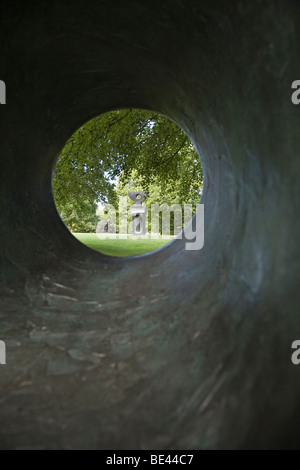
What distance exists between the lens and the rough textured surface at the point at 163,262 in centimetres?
131

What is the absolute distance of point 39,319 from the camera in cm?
246

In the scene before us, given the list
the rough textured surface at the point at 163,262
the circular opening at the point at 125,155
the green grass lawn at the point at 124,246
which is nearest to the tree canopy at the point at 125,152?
the circular opening at the point at 125,155

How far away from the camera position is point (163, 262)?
3389 mm

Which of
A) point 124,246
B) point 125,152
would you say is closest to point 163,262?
point 125,152

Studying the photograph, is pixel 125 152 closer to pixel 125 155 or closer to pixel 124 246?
pixel 125 155

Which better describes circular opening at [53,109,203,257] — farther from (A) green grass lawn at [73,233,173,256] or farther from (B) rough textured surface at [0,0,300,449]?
(B) rough textured surface at [0,0,300,449]

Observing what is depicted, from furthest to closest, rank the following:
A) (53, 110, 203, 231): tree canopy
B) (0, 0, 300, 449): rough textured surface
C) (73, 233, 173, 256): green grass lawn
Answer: (73, 233, 173, 256): green grass lawn → (53, 110, 203, 231): tree canopy → (0, 0, 300, 449): rough textured surface

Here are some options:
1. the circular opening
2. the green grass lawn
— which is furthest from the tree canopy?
the green grass lawn

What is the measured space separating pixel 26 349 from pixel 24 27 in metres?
2.45

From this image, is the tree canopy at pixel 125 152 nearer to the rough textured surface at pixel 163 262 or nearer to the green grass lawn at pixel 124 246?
the green grass lawn at pixel 124 246

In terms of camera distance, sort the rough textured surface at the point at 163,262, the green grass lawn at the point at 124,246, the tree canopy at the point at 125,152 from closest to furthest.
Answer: the rough textured surface at the point at 163,262
the tree canopy at the point at 125,152
the green grass lawn at the point at 124,246

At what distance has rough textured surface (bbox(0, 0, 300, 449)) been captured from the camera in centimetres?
131
